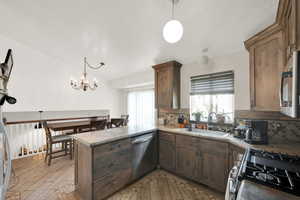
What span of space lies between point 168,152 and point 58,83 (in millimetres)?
4212

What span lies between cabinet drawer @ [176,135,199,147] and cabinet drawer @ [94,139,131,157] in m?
0.93

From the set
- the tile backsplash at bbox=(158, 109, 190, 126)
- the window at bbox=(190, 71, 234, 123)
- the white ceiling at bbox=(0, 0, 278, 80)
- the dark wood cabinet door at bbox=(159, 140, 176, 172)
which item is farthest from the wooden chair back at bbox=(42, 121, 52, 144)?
the window at bbox=(190, 71, 234, 123)

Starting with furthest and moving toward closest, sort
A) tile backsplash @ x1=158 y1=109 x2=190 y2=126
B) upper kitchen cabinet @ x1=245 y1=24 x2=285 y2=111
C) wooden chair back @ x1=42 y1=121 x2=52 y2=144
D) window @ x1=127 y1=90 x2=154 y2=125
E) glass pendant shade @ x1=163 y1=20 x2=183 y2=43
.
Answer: window @ x1=127 y1=90 x2=154 y2=125 → tile backsplash @ x1=158 y1=109 x2=190 y2=126 → wooden chair back @ x1=42 y1=121 x2=52 y2=144 → upper kitchen cabinet @ x1=245 y1=24 x2=285 y2=111 → glass pendant shade @ x1=163 y1=20 x2=183 y2=43

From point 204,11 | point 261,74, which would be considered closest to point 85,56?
point 204,11

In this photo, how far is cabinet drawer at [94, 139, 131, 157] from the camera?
5.76 feet

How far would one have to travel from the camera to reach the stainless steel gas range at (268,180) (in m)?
0.78

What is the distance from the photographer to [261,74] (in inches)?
68.0

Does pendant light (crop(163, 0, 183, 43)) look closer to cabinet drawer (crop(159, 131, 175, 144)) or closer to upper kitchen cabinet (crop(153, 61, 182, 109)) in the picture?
upper kitchen cabinet (crop(153, 61, 182, 109))

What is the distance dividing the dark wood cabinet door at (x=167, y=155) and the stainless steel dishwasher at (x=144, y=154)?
0.12 metres

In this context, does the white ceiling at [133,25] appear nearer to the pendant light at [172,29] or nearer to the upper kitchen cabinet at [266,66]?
the upper kitchen cabinet at [266,66]

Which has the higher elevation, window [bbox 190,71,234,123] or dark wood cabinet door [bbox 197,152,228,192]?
window [bbox 190,71,234,123]

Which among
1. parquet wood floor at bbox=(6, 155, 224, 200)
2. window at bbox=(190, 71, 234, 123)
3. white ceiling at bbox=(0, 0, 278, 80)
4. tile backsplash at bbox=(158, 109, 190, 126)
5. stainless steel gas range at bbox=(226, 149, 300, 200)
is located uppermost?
white ceiling at bbox=(0, 0, 278, 80)

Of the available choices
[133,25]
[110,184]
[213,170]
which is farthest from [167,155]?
[133,25]

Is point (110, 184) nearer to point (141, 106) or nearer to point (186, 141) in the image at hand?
point (186, 141)
